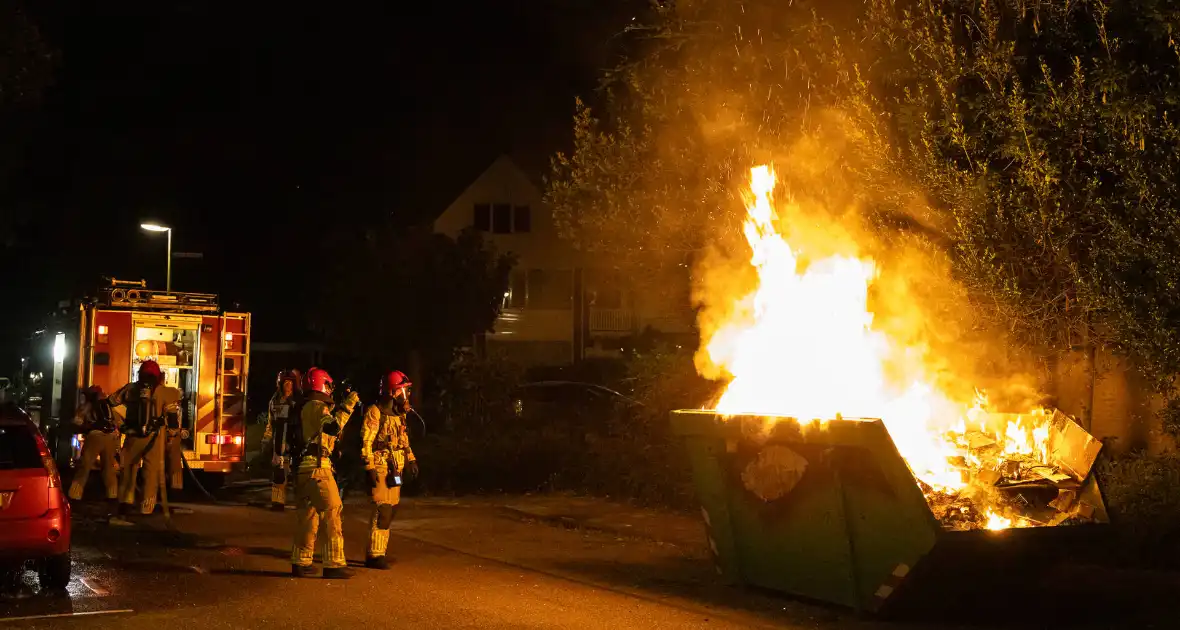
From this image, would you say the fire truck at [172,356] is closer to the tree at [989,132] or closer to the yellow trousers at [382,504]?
the yellow trousers at [382,504]

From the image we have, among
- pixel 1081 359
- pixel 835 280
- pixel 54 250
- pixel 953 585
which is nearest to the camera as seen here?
pixel 953 585

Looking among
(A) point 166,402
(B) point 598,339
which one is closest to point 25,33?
(A) point 166,402

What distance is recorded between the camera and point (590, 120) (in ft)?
49.8

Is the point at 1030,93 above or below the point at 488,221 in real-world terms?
below

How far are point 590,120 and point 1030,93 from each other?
21.0 ft

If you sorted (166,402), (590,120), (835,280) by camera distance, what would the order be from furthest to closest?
(590,120), (166,402), (835,280)

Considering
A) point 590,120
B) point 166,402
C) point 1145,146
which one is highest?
point 590,120

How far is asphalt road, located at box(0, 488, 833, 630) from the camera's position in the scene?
323 inches

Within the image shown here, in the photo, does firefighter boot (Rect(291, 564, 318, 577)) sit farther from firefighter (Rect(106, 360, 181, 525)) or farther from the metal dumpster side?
firefighter (Rect(106, 360, 181, 525))

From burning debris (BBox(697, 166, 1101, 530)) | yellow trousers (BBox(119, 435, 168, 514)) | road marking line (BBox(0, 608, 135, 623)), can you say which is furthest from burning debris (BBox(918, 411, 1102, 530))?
yellow trousers (BBox(119, 435, 168, 514))

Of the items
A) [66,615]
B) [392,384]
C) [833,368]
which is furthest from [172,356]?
[833,368]

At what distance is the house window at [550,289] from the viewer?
3912 centimetres

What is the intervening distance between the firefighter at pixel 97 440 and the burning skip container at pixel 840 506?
7.84m

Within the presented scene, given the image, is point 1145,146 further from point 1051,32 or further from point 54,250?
point 54,250
